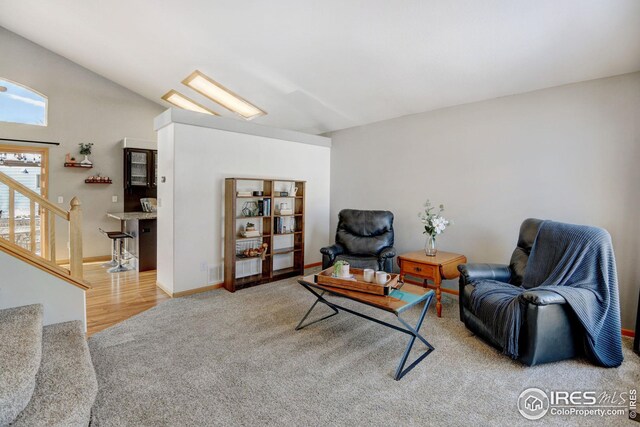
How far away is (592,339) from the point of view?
2365 mm

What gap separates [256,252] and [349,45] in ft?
9.49

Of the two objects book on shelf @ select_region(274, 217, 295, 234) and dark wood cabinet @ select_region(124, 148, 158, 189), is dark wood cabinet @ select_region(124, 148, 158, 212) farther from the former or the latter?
book on shelf @ select_region(274, 217, 295, 234)

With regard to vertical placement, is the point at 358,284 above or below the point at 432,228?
below

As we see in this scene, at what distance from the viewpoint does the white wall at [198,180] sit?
3959 mm

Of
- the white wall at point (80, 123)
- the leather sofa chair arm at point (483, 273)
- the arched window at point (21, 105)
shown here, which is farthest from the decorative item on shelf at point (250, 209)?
the arched window at point (21, 105)

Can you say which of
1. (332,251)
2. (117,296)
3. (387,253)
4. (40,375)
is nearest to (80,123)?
(117,296)

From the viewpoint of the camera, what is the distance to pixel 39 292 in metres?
2.59

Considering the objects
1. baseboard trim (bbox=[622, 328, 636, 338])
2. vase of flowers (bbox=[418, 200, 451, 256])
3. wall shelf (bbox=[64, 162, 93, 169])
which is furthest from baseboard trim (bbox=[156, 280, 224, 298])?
baseboard trim (bbox=[622, 328, 636, 338])

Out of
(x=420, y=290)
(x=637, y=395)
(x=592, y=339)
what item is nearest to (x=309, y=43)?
(x=420, y=290)

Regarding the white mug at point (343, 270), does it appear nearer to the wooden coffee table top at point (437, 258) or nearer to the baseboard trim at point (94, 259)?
the wooden coffee table top at point (437, 258)

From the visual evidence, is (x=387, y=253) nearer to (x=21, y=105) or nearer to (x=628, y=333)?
(x=628, y=333)

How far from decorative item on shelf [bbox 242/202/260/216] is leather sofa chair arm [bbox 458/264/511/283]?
9.26 ft

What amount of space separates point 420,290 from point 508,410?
3.38ft

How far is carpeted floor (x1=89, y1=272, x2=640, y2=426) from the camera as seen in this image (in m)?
1.87
